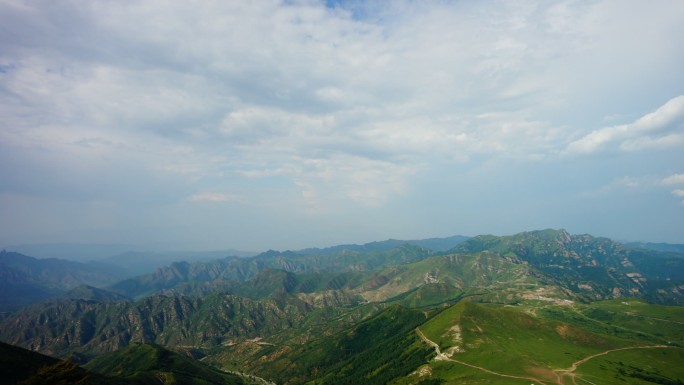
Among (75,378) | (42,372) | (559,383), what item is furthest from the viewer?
(559,383)

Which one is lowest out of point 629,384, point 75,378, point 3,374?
point 629,384

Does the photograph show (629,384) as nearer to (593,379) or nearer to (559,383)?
(593,379)

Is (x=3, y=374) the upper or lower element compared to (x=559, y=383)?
upper

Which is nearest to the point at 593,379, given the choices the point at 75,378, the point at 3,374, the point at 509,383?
the point at 509,383

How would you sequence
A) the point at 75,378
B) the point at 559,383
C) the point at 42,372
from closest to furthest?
the point at 42,372
the point at 75,378
the point at 559,383

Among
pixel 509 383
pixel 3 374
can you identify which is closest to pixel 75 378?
pixel 3 374

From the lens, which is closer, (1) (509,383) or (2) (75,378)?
(2) (75,378)

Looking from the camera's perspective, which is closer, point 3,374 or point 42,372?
point 42,372

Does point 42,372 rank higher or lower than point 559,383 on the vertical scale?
higher

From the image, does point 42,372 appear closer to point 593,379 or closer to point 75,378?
point 75,378
